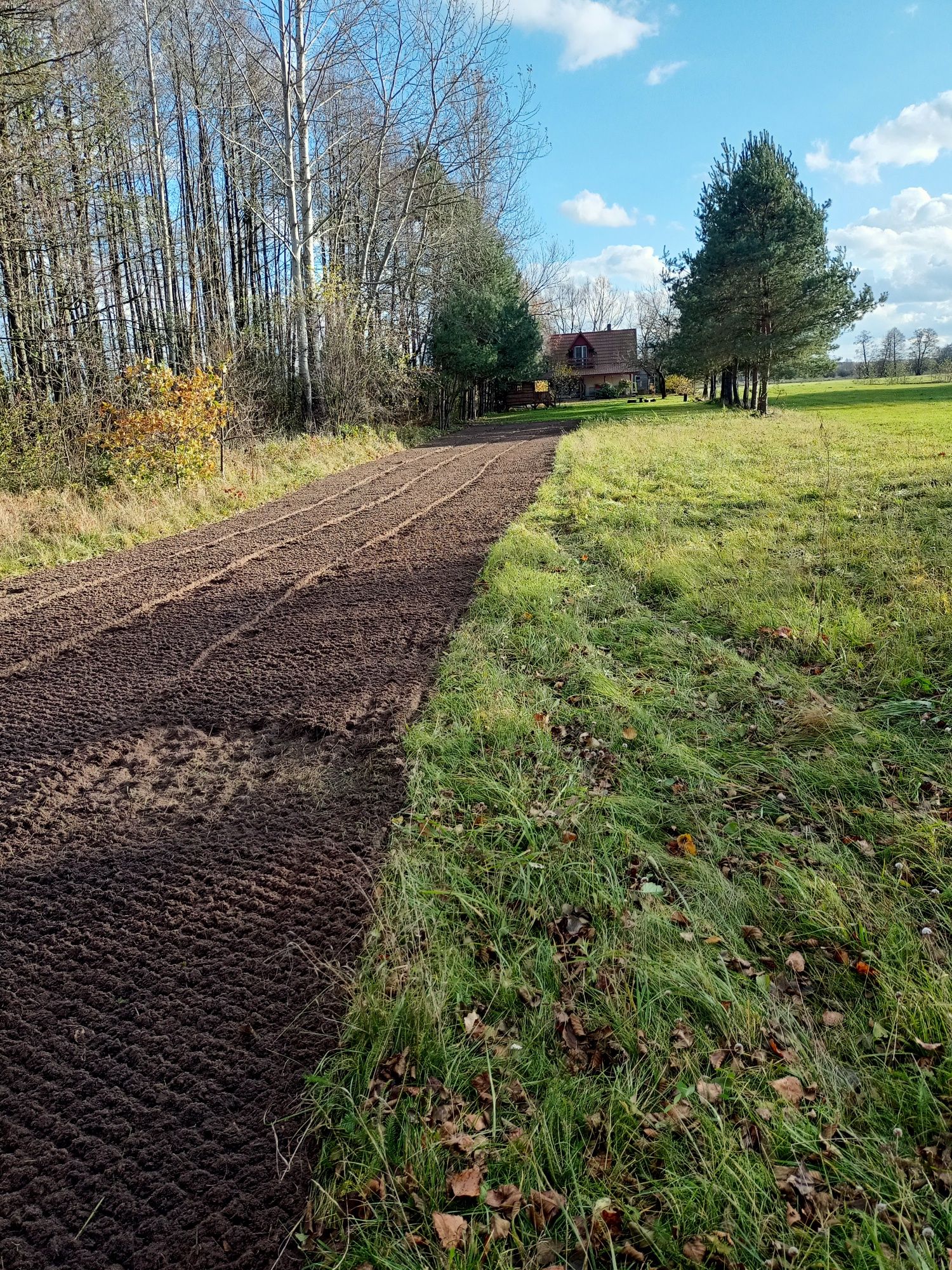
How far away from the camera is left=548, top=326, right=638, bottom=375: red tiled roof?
184 feet

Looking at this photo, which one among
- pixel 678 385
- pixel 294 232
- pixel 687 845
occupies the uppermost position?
pixel 294 232

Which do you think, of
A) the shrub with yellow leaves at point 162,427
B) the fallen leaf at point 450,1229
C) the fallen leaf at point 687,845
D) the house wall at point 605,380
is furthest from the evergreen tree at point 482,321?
the fallen leaf at point 450,1229

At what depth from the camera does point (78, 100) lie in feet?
36.8

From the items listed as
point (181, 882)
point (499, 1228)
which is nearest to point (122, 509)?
point (181, 882)

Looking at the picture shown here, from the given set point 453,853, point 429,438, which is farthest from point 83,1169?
point 429,438

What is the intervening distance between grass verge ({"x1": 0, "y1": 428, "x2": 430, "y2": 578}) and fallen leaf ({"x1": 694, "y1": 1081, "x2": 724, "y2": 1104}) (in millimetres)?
7883

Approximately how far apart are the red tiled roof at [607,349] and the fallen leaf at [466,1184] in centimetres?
5906

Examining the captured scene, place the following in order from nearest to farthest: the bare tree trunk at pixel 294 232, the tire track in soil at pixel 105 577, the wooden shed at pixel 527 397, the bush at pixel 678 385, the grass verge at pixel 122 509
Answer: the tire track in soil at pixel 105 577 < the grass verge at pixel 122 509 < the bare tree trunk at pixel 294 232 < the wooden shed at pixel 527 397 < the bush at pixel 678 385

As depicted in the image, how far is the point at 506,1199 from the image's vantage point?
1.78 meters

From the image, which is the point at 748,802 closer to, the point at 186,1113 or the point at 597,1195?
the point at 597,1195

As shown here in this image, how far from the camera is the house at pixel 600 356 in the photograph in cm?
5562

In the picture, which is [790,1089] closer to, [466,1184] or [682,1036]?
[682,1036]

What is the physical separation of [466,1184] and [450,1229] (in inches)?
4.5

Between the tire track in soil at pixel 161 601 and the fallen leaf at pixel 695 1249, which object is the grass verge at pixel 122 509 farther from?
the fallen leaf at pixel 695 1249
